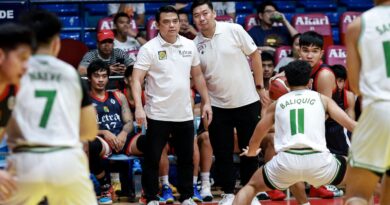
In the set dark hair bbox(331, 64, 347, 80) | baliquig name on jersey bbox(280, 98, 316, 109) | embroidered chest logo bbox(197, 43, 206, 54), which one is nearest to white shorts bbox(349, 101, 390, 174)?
baliquig name on jersey bbox(280, 98, 316, 109)

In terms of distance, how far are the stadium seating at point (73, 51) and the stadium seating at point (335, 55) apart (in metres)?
3.30

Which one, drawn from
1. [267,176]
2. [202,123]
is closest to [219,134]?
[202,123]

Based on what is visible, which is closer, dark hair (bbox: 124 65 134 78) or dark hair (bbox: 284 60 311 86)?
dark hair (bbox: 284 60 311 86)

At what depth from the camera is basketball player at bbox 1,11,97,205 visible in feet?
14.9

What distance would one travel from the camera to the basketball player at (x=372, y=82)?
4980 mm

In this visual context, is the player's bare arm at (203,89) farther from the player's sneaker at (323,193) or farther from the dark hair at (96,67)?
the player's sneaker at (323,193)

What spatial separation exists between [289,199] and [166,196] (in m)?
1.37

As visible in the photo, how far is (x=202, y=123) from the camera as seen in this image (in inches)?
375

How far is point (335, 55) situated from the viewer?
11.3m

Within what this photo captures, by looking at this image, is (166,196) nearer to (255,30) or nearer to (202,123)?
(202,123)

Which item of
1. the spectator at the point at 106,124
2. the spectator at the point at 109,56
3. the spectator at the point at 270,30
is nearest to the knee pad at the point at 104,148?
the spectator at the point at 106,124

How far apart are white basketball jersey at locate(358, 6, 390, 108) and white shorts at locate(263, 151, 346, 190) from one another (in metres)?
A: 2.01

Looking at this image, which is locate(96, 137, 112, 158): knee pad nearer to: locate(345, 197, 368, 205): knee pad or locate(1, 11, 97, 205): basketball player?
locate(345, 197, 368, 205): knee pad

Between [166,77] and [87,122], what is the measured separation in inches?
154
